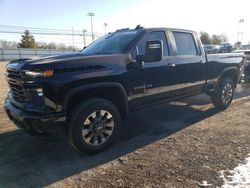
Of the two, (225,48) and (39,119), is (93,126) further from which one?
(225,48)

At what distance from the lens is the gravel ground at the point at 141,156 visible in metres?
3.53

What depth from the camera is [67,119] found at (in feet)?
13.0

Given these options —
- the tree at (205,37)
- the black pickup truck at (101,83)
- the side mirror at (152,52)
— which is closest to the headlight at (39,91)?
the black pickup truck at (101,83)

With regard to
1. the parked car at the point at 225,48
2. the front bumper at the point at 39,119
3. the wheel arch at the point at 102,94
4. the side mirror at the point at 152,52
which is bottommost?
the front bumper at the point at 39,119

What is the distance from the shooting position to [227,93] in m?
7.04

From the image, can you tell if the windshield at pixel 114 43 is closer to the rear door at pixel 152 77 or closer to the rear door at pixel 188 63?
the rear door at pixel 152 77

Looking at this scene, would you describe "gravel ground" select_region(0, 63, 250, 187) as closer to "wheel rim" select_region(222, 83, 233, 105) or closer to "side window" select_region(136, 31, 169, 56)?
"wheel rim" select_region(222, 83, 233, 105)

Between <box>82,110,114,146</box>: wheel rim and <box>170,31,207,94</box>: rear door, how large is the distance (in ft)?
5.84

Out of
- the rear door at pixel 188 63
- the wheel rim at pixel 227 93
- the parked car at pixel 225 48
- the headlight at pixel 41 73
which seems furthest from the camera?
the parked car at pixel 225 48

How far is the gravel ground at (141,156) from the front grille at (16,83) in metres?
0.87

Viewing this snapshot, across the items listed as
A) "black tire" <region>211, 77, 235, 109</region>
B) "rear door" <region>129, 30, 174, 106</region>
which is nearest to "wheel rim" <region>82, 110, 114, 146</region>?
"rear door" <region>129, 30, 174, 106</region>

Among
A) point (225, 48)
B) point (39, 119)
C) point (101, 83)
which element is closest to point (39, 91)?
point (39, 119)

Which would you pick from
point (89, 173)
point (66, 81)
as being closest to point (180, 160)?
point (89, 173)

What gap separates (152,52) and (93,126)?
1.56 m
